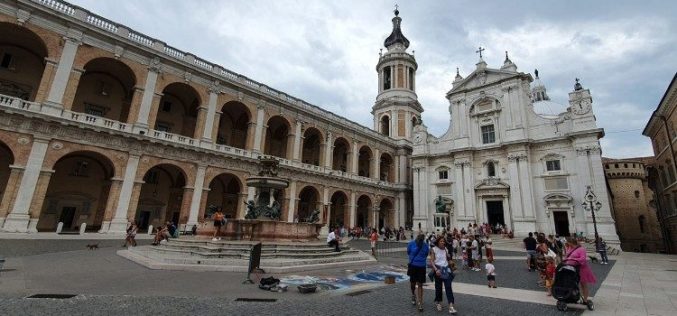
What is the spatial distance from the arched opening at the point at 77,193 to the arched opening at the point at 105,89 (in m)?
3.38

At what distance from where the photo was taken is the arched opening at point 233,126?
2681cm

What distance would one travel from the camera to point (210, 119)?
22.9m

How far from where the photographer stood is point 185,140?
21.5 meters

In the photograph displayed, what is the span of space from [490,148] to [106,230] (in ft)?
106

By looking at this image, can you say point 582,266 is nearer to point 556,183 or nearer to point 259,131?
point 259,131

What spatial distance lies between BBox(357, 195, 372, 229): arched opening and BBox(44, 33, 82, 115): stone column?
85.6 feet

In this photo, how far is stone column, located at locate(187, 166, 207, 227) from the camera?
21.0 meters

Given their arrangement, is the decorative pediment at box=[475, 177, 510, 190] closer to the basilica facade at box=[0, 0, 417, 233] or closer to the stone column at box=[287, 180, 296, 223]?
the basilica facade at box=[0, 0, 417, 233]

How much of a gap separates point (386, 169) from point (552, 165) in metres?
17.6

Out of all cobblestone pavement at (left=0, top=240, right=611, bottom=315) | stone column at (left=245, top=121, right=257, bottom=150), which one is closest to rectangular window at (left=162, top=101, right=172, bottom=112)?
stone column at (left=245, top=121, right=257, bottom=150)

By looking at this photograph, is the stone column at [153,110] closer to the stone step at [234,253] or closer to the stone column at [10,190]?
the stone column at [10,190]

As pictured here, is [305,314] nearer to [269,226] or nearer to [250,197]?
[269,226]

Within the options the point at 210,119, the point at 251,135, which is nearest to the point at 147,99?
the point at 210,119

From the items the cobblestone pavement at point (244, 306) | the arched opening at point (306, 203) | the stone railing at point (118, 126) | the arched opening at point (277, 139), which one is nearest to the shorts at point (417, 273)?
the cobblestone pavement at point (244, 306)
